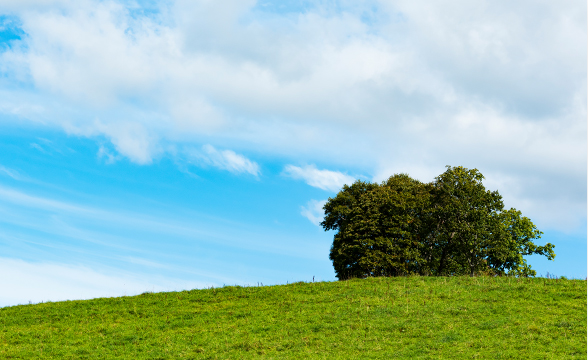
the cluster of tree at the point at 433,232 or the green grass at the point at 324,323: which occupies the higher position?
the cluster of tree at the point at 433,232

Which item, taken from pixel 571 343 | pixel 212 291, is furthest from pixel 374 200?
pixel 571 343

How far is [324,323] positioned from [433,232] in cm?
2898

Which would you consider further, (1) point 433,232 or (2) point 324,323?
(1) point 433,232

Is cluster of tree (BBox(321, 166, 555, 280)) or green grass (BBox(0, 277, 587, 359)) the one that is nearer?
green grass (BBox(0, 277, 587, 359))

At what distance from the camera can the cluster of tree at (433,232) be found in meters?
46.1

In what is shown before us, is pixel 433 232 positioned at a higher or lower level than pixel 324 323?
higher

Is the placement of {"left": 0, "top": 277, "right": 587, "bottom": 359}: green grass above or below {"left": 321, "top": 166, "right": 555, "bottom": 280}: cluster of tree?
below

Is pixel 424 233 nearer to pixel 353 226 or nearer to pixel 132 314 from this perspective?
pixel 353 226

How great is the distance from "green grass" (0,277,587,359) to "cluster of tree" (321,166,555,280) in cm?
1245

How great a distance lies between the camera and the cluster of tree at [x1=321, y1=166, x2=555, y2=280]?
151 ft

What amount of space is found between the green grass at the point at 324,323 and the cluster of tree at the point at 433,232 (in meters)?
12.4

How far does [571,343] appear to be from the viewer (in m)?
18.6

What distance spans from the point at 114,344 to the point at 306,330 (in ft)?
30.5

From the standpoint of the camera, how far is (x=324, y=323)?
23.4m
